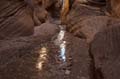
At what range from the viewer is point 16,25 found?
12.9ft

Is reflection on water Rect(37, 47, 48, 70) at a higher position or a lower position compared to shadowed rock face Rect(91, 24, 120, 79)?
lower

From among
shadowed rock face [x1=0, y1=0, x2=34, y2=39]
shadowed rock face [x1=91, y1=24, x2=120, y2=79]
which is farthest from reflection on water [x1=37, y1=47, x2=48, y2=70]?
shadowed rock face [x1=91, y1=24, x2=120, y2=79]

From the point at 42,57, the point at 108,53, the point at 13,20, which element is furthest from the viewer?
the point at 13,20

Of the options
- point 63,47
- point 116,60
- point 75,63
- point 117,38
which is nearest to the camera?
point 116,60

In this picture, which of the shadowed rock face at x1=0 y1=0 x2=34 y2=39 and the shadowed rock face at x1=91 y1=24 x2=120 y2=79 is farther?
the shadowed rock face at x1=0 y1=0 x2=34 y2=39

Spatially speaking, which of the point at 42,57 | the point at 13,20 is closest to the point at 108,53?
the point at 42,57

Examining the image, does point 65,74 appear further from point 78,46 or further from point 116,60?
point 78,46

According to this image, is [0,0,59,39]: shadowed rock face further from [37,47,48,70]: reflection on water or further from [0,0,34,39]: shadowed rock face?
[37,47,48,70]: reflection on water

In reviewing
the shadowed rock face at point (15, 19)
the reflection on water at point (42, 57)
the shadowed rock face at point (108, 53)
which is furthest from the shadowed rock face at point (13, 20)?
the shadowed rock face at point (108, 53)

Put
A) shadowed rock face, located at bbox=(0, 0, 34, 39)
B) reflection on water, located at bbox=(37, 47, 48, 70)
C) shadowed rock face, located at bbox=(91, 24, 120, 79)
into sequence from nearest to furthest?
shadowed rock face, located at bbox=(91, 24, 120, 79) < reflection on water, located at bbox=(37, 47, 48, 70) < shadowed rock face, located at bbox=(0, 0, 34, 39)

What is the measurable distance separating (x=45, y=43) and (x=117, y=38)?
1775 millimetres

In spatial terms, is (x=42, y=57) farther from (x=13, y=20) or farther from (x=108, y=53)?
(x=108, y=53)

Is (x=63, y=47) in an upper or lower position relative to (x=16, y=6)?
lower

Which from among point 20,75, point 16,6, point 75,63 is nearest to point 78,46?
point 75,63
